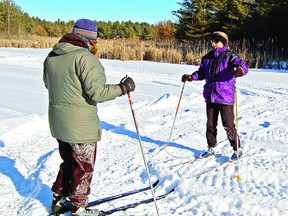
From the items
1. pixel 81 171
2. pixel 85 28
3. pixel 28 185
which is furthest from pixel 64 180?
pixel 85 28

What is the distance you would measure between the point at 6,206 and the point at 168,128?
310 centimetres

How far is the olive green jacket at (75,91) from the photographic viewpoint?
2553 millimetres

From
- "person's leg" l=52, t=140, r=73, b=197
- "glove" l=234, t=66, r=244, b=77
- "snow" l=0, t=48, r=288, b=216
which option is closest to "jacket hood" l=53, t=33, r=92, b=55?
"person's leg" l=52, t=140, r=73, b=197

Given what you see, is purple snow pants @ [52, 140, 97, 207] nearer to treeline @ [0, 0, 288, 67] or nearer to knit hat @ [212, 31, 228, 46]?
knit hat @ [212, 31, 228, 46]

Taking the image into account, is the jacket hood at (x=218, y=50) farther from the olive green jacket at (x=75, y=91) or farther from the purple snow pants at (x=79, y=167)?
the purple snow pants at (x=79, y=167)

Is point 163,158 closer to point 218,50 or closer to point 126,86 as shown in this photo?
point 218,50

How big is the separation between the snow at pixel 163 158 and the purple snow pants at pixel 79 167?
0.40 meters

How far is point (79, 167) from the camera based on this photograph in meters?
2.81

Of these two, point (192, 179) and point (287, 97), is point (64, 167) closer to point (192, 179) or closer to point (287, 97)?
point (192, 179)

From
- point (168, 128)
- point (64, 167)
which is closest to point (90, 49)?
point (64, 167)

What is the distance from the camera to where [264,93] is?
27.7ft

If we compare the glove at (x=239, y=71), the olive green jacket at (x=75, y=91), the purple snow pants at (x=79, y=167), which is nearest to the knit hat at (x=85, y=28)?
the olive green jacket at (x=75, y=91)

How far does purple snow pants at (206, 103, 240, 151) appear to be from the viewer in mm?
4027

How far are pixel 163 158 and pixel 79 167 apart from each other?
1.71m
